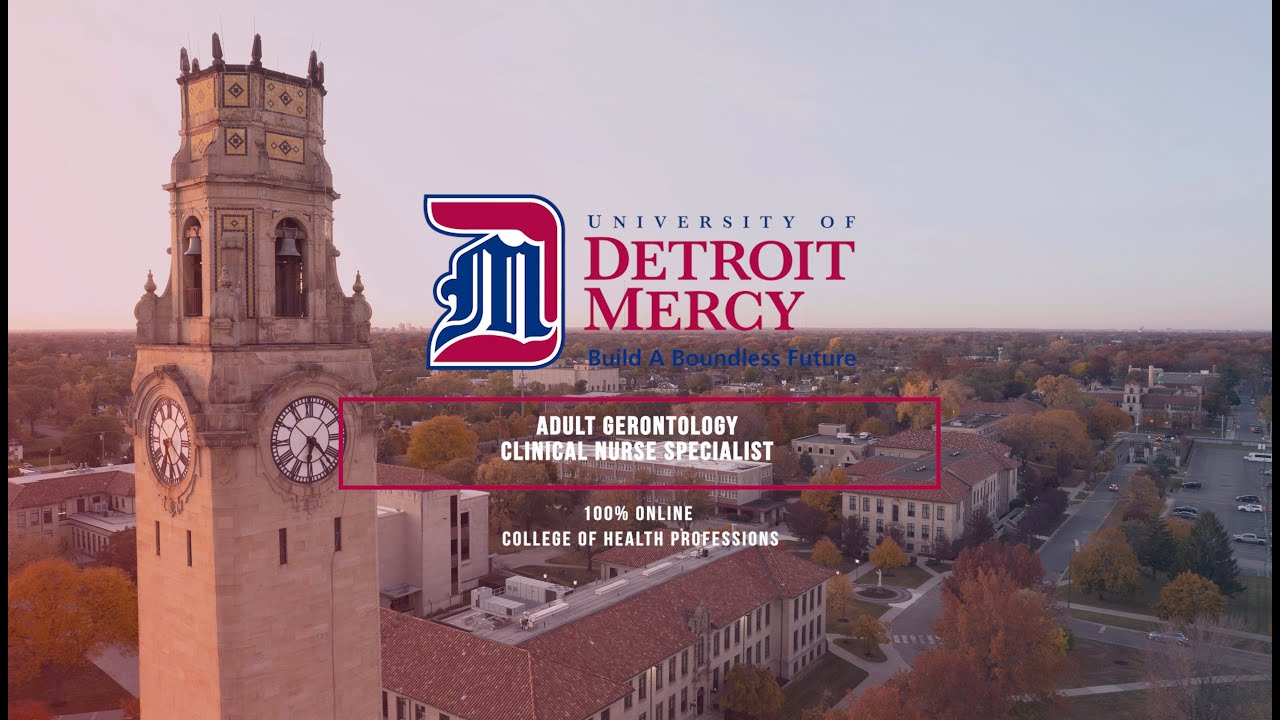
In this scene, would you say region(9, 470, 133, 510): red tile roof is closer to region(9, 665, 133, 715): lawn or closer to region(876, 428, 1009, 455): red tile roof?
region(9, 665, 133, 715): lawn

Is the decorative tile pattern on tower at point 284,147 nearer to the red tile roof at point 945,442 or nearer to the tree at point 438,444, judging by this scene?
the tree at point 438,444

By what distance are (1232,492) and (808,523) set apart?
56.0m

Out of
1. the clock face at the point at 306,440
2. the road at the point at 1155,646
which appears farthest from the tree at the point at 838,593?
the clock face at the point at 306,440

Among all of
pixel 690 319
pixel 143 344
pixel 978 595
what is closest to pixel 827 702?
pixel 978 595

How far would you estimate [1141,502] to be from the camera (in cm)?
7969

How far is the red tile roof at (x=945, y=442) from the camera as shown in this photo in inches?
3688

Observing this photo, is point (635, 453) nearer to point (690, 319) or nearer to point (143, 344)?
point (690, 319)

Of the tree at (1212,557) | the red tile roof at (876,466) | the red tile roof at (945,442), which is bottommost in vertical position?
the tree at (1212,557)

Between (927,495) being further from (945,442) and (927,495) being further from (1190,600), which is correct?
(1190,600)

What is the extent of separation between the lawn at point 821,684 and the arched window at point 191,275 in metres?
38.1

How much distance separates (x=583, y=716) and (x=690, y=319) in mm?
18089

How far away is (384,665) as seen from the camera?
40.6m

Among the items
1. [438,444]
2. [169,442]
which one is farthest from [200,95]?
[438,444]

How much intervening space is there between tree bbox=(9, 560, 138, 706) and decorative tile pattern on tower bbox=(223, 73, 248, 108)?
3813 cm
